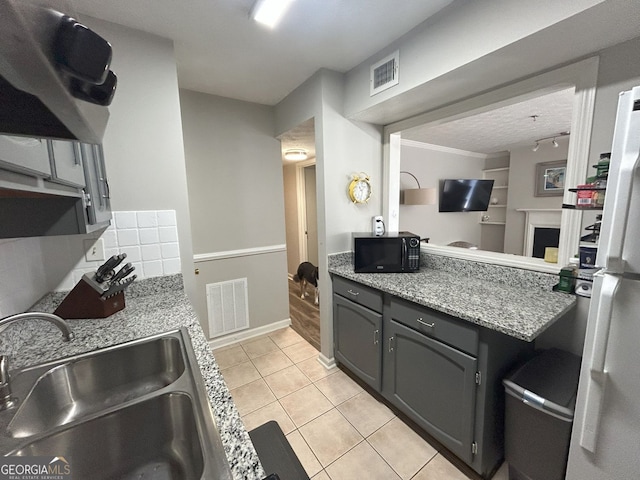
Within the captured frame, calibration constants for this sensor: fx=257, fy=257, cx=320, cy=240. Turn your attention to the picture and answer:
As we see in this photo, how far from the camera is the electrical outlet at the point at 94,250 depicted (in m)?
1.47

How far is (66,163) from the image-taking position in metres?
0.80

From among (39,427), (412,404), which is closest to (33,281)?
(39,427)

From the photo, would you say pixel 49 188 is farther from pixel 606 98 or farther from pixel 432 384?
pixel 606 98

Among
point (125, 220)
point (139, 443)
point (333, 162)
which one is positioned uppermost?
point (333, 162)

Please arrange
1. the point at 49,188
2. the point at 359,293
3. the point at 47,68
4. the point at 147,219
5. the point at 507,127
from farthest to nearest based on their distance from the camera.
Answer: the point at 507,127 → the point at 359,293 → the point at 147,219 → the point at 49,188 → the point at 47,68

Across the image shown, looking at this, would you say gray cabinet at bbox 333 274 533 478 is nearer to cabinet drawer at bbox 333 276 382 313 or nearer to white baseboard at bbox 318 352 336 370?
cabinet drawer at bbox 333 276 382 313

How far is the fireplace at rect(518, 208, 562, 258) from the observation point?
3.96m

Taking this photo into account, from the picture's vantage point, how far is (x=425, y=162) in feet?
13.2

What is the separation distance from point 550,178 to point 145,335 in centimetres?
533

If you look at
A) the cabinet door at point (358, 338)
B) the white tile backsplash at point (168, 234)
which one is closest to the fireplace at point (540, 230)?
the cabinet door at point (358, 338)

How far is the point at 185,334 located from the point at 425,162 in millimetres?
4027

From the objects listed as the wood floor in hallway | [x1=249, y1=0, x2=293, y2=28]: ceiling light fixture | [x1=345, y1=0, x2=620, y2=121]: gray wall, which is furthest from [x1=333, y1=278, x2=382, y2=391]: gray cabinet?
[x1=249, y1=0, x2=293, y2=28]: ceiling light fixture

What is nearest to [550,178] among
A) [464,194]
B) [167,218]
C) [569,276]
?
[464,194]

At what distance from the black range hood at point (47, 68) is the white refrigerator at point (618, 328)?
1.27 meters
